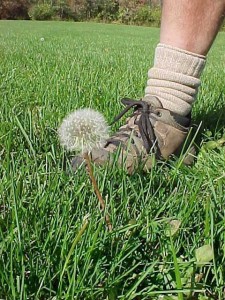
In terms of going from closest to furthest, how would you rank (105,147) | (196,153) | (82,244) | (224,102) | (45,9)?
1. (82,244)
2. (105,147)
3. (196,153)
4. (224,102)
5. (45,9)

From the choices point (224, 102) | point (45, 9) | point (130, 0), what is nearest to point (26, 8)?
point (45, 9)

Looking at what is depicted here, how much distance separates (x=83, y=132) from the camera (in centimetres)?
85

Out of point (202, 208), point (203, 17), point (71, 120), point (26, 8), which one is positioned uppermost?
point (203, 17)

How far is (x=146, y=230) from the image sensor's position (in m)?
0.74

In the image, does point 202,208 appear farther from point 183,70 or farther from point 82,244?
point 183,70

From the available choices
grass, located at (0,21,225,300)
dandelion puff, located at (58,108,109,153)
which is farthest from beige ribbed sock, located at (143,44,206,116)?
dandelion puff, located at (58,108,109,153)

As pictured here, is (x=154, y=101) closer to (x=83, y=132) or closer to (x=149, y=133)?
(x=149, y=133)

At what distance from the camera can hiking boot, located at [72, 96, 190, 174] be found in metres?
1.18

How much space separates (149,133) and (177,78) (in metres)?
0.25

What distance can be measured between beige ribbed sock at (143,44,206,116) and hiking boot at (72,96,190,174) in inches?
1.7

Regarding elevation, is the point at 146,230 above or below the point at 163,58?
below

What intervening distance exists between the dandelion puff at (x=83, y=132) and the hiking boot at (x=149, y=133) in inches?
10.7

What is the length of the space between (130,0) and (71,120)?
39767 mm

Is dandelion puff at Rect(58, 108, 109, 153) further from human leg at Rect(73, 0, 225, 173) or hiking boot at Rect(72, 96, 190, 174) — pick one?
human leg at Rect(73, 0, 225, 173)
